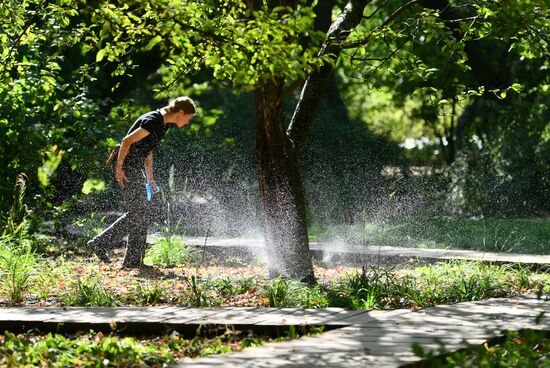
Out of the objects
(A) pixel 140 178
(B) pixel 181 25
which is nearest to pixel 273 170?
(A) pixel 140 178

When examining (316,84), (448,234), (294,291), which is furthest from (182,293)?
(448,234)

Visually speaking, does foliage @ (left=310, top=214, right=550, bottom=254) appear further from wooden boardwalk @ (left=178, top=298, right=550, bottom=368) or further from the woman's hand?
wooden boardwalk @ (left=178, top=298, right=550, bottom=368)

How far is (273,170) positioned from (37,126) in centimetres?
372

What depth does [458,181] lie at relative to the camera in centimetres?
1703

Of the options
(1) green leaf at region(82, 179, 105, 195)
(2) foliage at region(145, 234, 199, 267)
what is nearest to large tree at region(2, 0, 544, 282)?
(2) foliage at region(145, 234, 199, 267)

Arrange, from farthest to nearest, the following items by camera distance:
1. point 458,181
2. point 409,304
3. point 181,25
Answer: point 458,181
point 409,304
point 181,25

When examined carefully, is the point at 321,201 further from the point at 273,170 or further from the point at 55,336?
the point at 55,336

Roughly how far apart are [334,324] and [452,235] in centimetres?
705

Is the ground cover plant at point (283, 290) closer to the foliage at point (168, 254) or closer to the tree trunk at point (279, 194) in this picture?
the tree trunk at point (279, 194)

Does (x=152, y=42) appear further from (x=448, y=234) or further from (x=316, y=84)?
(x=448, y=234)

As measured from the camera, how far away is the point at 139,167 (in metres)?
9.02

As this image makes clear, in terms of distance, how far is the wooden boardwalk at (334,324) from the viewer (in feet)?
15.6

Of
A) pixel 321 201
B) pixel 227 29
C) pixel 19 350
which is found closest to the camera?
pixel 19 350

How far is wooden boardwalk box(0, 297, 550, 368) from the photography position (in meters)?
4.77
